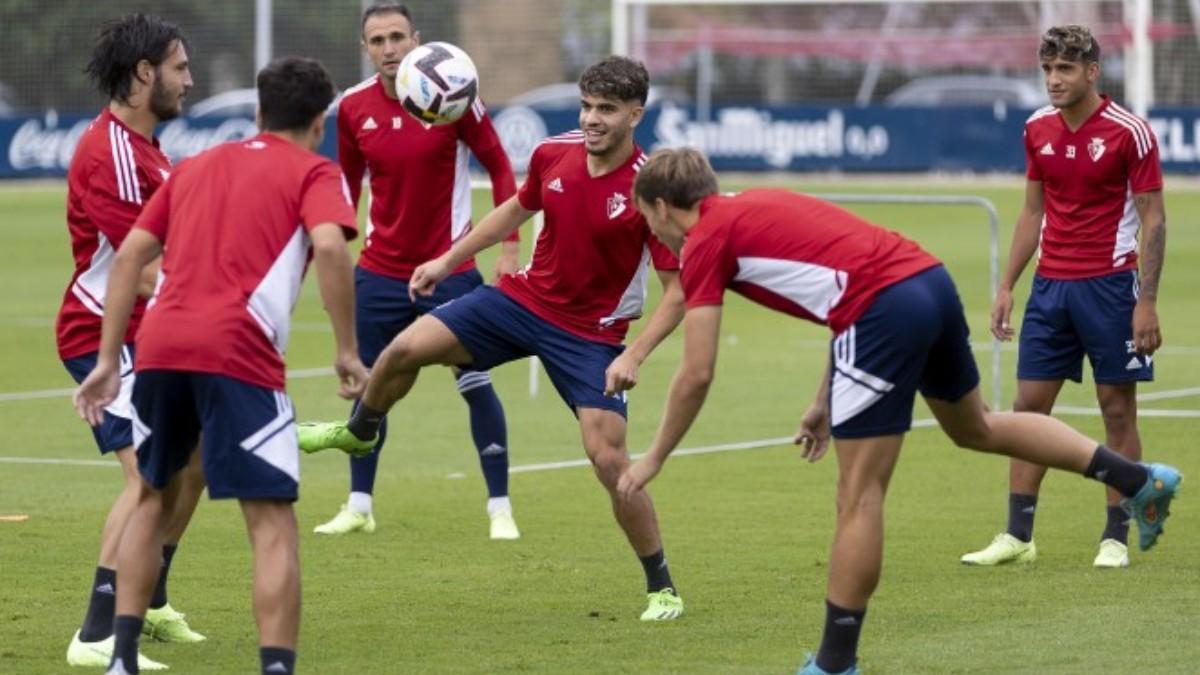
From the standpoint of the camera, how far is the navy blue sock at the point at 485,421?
11586 millimetres

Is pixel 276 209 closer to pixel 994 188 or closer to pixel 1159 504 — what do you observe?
pixel 1159 504

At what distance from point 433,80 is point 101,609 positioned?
11.7ft

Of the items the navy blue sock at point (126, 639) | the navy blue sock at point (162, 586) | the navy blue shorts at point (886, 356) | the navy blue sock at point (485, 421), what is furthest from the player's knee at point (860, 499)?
the navy blue sock at point (485, 421)

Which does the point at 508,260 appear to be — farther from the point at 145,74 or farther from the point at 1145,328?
the point at 145,74

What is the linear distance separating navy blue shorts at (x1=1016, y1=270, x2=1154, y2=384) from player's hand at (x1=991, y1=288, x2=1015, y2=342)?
0.89 feet

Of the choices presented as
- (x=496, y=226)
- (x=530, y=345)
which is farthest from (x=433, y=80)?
(x=530, y=345)

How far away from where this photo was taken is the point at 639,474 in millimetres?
7590

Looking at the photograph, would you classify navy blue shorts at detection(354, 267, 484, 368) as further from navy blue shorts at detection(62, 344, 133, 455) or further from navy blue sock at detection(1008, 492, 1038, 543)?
navy blue shorts at detection(62, 344, 133, 455)

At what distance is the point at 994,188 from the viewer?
119ft

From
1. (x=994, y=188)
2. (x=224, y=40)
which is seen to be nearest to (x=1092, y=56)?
(x=994, y=188)

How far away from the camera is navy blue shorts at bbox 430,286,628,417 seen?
937 centimetres

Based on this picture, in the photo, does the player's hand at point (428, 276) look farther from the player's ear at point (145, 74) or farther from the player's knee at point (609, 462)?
the player's ear at point (145, 74)

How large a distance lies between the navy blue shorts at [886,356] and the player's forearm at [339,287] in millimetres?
1627

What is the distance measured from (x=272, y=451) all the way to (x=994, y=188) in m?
30.3
